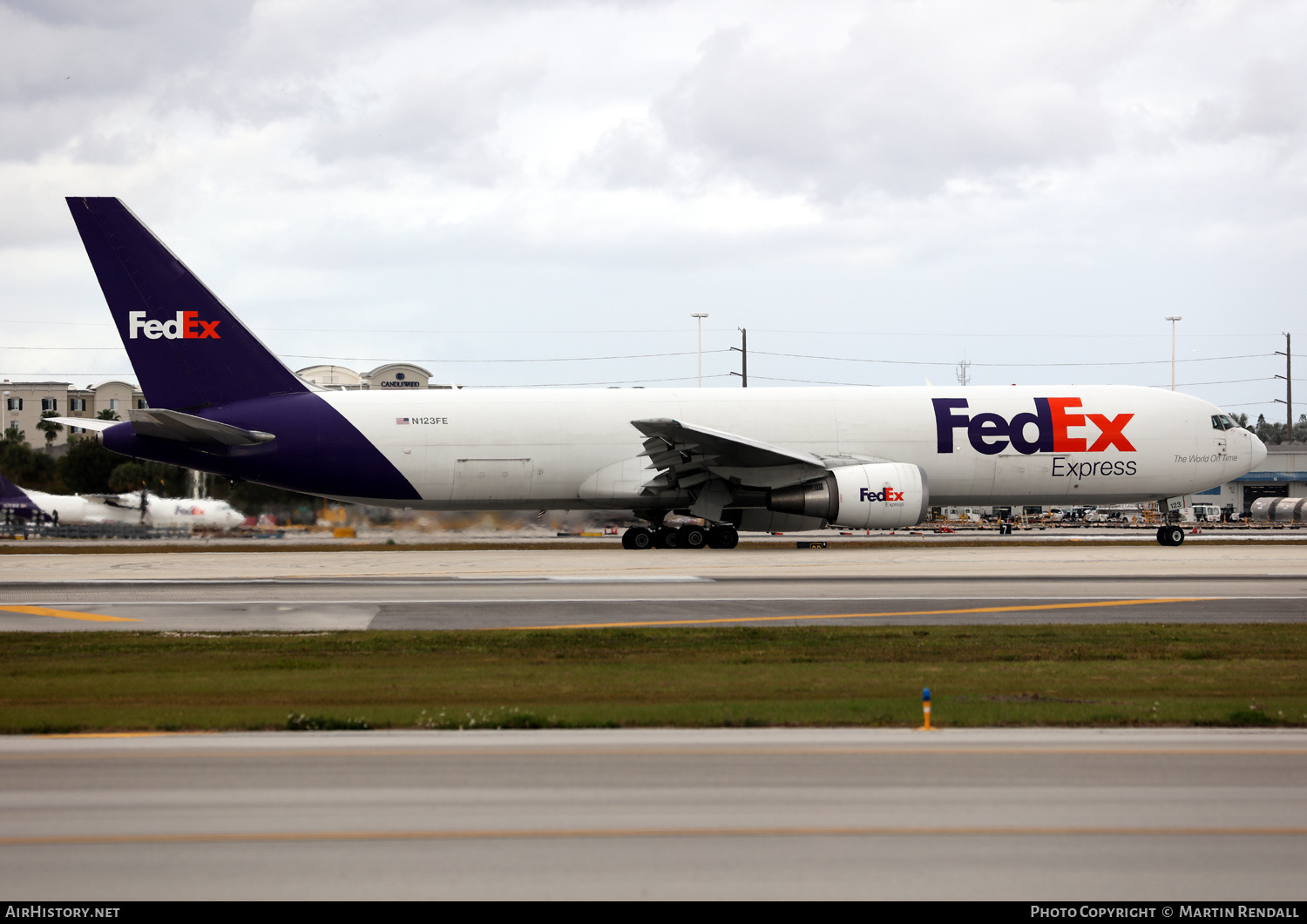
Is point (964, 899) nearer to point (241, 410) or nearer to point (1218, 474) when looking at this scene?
point (241, 410)

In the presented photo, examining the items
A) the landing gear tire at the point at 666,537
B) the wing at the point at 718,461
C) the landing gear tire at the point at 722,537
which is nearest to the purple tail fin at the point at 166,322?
the wing at the point at 718,461

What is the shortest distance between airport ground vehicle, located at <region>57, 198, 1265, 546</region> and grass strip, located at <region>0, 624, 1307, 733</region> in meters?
15.9

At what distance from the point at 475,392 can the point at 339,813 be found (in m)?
Result: 27.9

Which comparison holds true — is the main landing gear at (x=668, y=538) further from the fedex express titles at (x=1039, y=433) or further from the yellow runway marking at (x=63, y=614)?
the yellow runway marking at (x=63, y=614)

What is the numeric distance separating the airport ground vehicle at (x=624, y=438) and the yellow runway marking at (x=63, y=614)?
459 inches

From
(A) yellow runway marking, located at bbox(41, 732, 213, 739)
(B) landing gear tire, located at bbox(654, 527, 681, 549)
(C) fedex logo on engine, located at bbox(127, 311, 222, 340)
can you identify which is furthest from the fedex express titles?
(A) yellow runway marking, located at bbox(41, 732, 213, 739)

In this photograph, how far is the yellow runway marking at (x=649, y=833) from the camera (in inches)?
245

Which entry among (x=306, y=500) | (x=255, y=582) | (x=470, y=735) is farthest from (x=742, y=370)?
(x=470, y=735)

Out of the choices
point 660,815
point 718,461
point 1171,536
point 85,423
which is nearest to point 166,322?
point 85,423

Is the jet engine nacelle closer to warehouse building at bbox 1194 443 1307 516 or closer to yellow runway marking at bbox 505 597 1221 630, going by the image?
yellow runway marking at bbox 505 597 1221 630

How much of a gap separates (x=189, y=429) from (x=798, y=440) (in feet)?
58.7

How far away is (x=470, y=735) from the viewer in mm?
9250

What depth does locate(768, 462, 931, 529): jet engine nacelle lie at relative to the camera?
3048 centimetres

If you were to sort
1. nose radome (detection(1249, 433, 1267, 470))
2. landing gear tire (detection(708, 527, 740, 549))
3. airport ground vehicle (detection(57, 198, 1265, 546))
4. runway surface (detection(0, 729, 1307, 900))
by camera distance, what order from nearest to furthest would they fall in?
runway surface (detection(0, 729, 1307, 900)) < airport ground vehicle (detection(57, 198, 1265, 546)) < landing gear tire (detection(708, 527, 740, 549)) < nose radome (detection(1249, 433, 1267, 470))
